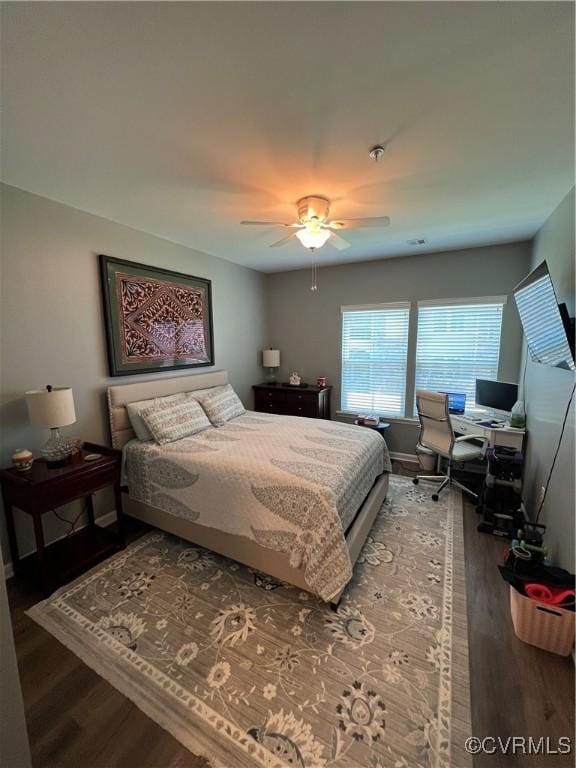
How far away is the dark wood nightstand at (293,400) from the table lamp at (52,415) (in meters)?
2.76

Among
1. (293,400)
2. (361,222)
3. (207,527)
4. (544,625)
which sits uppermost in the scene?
(361,222)

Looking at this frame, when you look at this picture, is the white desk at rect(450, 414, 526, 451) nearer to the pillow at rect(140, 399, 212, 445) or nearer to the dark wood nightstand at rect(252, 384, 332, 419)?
the dark wood nightstand at rect(252, 384, 332, 419)

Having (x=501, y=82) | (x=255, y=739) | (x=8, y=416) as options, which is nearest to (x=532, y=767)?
(x=255, y=739)

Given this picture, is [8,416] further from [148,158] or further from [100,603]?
[148,158]

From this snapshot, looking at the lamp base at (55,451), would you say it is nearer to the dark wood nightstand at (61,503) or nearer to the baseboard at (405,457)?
the dark wood nightstand at (61,503)

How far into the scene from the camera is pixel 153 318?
3139 mm

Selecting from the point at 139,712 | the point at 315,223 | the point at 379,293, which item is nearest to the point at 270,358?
the point at 379,293

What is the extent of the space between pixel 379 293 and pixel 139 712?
439 centimetres

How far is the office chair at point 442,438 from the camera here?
314 cm

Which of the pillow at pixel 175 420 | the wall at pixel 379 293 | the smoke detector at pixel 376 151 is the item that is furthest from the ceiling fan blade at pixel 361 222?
the pillow at pixel 175 420

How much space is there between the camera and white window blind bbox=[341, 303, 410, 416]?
4.20 m

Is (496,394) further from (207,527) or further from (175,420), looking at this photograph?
Result: (175,420)

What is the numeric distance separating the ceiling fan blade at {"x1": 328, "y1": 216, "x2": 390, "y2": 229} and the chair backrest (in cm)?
181

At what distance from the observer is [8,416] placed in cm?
217
